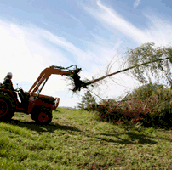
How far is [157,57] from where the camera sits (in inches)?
322

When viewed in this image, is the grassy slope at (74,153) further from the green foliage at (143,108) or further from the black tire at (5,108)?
the green foliage at (143,108)

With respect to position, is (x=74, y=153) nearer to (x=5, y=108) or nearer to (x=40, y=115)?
(x=40, y=115)

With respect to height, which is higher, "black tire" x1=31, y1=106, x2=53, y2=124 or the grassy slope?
"black tire" x1=31, y1=106, x2=53, y2=124

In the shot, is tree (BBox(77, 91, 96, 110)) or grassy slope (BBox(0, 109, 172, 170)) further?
tree (BBox(77, 91, 96, 110))

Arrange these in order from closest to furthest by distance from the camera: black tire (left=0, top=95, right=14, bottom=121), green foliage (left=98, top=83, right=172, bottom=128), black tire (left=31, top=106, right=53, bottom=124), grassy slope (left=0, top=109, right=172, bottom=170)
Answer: grassy slope (left=0, top=109, right=172, bottom=170) → black tire (left=0, top=95, right=14, bottom=121) → black tire (left=31, top=106, right=53, bottom=124) → green foliage (left=98, top=83, right=172, bottom=128)

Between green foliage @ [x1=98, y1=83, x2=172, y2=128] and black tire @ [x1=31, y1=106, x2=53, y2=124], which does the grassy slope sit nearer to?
black tire @ [x1=31, y1=106, x2=53, y2=124]

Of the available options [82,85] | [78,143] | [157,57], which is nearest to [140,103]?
[157,57]

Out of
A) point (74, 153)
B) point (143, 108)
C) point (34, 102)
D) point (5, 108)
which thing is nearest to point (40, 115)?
point (34, 102)

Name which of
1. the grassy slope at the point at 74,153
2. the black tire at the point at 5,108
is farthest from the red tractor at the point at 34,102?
the grassy slope at the point at 74,153

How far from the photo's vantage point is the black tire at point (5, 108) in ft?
23.4

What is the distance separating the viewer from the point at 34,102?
7.73m

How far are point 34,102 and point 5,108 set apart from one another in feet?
4.19

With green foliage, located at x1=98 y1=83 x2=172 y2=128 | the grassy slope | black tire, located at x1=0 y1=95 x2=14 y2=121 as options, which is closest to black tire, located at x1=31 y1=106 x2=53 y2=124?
black tire, located at x1=0 y1=95 x2=14 y2=121

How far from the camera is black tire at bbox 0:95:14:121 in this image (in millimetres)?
7133
